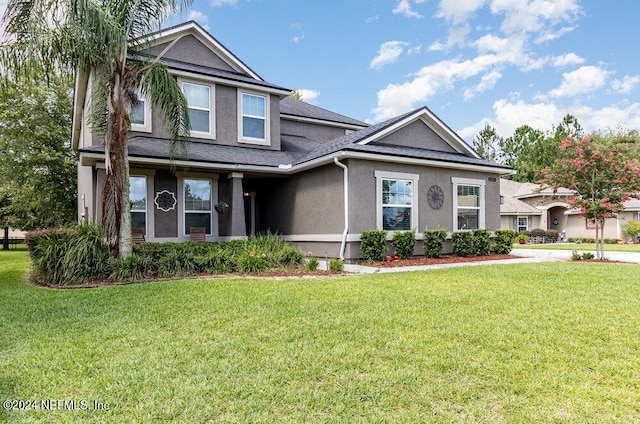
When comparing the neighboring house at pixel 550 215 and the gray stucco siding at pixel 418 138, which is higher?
the gray stucco siding at pixel 418 138

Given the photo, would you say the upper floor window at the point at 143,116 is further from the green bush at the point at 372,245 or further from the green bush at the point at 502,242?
the green bush at the point at 502,242

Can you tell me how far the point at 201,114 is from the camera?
13.7 m

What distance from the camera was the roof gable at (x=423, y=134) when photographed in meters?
13.0

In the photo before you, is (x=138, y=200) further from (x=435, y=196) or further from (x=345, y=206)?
(x=435, y=196)

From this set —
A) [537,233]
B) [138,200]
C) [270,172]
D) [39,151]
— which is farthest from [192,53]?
[537,233]

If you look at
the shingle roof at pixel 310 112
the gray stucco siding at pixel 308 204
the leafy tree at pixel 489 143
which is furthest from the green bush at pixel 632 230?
the gray stucco siding at pixel 308 204

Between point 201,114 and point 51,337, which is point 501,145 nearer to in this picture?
point 201,114

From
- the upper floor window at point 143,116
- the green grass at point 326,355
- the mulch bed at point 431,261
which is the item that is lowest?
the green grass at point 326,355

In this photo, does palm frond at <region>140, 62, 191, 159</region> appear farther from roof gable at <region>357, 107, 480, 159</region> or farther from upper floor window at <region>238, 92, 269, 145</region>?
roof gable at <region>357, 107, 480, 159</region>

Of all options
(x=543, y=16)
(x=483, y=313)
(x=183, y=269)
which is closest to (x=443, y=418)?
(x=483, y=313)

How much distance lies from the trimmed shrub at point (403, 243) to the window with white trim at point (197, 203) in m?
6.21

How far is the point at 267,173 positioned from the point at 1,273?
8.13 metres

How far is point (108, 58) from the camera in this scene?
8906 mm

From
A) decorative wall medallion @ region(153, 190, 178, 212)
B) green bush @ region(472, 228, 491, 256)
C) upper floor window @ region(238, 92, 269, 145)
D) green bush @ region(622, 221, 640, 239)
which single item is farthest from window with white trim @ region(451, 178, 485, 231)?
green bush @ region(622, 221, 640, 239)
